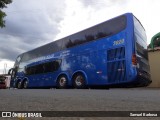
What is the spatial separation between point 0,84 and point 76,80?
793 inches

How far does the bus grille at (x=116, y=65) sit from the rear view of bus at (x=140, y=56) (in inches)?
20.5

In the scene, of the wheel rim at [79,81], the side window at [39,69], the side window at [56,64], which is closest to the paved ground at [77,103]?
the wheel rim at [79,81]

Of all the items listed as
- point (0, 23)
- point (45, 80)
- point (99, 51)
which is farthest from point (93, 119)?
point (45, 80)

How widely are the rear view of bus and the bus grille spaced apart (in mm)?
520

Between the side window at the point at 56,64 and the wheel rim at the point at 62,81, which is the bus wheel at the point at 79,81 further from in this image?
the side window at the point at 56,64

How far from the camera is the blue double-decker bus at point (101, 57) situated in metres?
12.9

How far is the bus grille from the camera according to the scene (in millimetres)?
12938

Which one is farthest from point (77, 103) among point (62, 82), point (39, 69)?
point (39, 69)

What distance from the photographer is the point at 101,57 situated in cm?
1404

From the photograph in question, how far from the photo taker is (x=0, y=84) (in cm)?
3325

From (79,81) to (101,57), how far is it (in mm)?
1929

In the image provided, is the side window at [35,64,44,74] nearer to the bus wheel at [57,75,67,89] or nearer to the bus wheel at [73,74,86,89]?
the bus wheel at [57,75,67,89]

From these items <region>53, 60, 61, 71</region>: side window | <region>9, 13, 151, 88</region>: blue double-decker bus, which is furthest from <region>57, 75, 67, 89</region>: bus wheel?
<region>53, 60, 61, 71</region>: side window

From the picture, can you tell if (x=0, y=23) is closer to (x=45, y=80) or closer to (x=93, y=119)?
(x=45, y=80)
